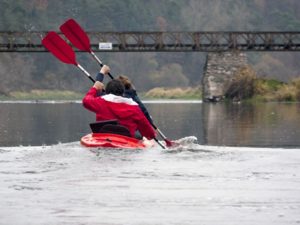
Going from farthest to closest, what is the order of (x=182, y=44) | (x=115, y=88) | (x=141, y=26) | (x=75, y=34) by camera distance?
1. (x=141, y=26)
2. (x=182, y=44)
3. (x=75, y=34)
4. (x=115, y=88)

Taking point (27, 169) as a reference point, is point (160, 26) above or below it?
above

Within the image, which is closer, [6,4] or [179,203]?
[179,203]

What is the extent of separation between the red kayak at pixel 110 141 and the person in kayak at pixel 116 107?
0.86ft

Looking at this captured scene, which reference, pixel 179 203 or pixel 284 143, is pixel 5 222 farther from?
pixel 284 143

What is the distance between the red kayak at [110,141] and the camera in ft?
45.0

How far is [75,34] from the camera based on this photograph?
18.2 m

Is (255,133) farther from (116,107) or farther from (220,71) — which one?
(220,71)

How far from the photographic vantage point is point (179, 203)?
29.1ft

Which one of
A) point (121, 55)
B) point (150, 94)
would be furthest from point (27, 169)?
point (121, 55)

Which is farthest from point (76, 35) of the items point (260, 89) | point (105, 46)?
point (105, 46)

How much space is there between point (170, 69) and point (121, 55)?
5.82m

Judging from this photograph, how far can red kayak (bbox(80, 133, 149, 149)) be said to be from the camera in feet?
45.0

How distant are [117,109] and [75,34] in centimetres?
447

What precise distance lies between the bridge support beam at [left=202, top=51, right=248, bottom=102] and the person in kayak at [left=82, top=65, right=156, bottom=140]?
51.6 m
